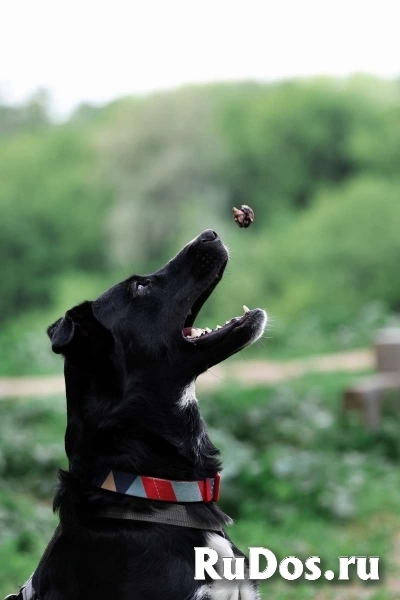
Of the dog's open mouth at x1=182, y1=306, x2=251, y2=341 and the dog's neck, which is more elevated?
the dog's open mouth at x1=182, y1=306, x2=251, y2=341

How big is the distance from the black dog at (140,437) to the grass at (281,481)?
7.03 feet

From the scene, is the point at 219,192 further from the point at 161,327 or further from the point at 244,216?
the point at 161,327

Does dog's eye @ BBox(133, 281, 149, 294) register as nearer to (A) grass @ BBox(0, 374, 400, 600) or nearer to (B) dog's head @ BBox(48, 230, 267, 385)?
(B) dog's head @ BBox(48, 230, 267, 385)

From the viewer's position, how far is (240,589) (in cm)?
293

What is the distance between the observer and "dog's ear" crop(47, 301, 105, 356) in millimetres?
2898

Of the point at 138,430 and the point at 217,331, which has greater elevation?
the point at 217,331

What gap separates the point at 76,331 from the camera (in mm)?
2973

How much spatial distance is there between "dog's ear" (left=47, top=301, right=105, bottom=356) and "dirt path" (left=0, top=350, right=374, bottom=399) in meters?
7.49

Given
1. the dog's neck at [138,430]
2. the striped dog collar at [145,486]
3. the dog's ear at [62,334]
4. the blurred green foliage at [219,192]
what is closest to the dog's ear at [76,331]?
the dog's ear at [62,334]

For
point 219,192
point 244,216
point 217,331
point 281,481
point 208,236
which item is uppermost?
point 219,192

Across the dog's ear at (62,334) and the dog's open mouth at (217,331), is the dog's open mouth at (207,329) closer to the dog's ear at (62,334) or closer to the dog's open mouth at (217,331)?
the dog's open mouth at (217,331)

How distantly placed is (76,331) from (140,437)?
379 millimetres

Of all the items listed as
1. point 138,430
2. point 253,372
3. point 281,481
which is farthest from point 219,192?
point 138,430

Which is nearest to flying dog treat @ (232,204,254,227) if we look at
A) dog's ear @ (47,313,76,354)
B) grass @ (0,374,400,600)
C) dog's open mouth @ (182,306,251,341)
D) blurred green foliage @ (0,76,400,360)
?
dog's open mouth @ (182,306,251,341)
